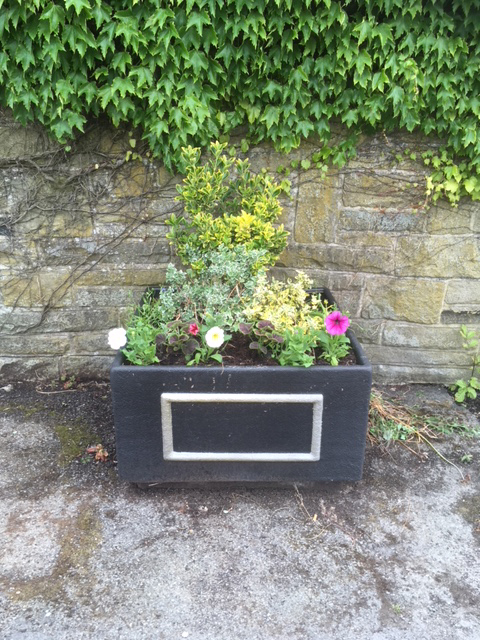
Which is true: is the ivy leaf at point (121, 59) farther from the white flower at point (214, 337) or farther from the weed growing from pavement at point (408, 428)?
the weed growing from pavement at point (408, 428)

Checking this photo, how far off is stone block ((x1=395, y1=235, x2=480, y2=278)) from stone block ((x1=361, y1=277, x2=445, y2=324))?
0.22 ft

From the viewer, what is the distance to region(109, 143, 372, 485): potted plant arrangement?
7.02ft

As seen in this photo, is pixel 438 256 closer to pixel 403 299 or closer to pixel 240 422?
pixel 403 299

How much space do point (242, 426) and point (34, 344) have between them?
1750mm

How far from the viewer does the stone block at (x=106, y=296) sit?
3203mm

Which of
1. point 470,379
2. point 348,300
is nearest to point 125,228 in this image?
point 348,300

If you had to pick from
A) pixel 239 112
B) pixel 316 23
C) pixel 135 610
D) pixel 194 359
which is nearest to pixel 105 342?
pixel 194 359

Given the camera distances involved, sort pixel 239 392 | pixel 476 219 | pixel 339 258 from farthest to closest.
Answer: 1. pixel 339 258
2. pixel 476 219
3. pixel 239 392

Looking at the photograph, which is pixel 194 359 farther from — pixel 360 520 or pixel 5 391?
pixel 5 391

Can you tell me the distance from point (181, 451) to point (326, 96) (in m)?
2.00

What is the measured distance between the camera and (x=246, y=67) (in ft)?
8.84

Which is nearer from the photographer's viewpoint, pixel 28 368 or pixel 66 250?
pixel 66 250

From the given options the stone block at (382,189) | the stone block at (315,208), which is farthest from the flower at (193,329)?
the stone block at (382,189)

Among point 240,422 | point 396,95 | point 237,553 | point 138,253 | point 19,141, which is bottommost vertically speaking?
point 237,553
